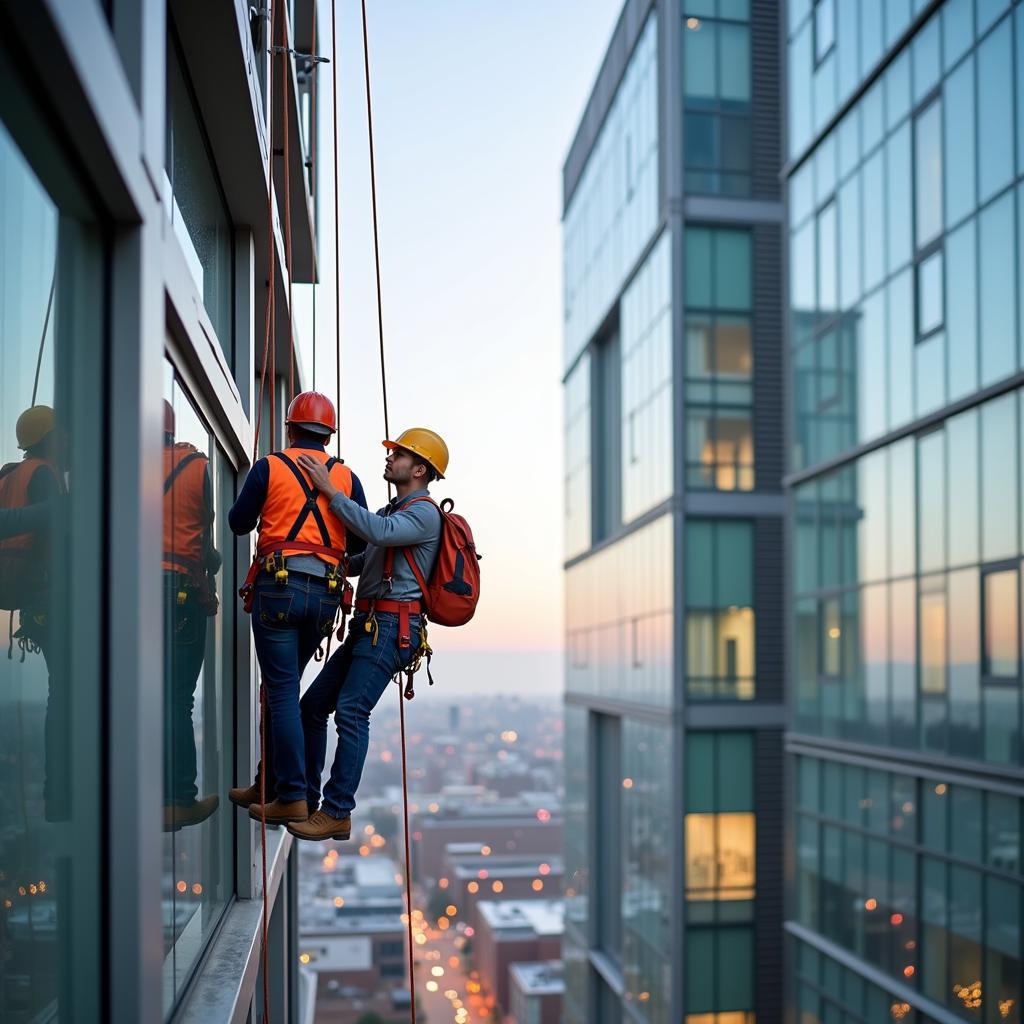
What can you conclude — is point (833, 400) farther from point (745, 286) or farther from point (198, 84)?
point (198, 84)

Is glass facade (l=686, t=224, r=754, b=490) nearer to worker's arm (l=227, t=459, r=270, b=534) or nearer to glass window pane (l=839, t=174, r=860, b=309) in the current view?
glass window pane (l=839, t=174, r=860, b=309)

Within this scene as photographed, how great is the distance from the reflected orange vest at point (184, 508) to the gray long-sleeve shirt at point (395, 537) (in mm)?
669

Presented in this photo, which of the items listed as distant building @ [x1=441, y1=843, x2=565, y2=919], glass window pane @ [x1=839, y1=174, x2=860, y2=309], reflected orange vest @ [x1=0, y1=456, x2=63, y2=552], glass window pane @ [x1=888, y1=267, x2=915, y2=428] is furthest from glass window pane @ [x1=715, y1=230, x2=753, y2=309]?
distant building @ [x1=441, y1=843, x2=565, y2=919]

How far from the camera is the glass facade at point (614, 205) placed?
→ 3341 centimetres

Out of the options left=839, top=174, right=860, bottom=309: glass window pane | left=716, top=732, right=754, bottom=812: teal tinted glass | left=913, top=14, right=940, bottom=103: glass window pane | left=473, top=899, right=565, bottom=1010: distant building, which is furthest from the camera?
left=473, top=899, right=565, bottom=1010: distant building

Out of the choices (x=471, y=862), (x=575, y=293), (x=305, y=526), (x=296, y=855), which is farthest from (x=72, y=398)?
(x=471, y=862)

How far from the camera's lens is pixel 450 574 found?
278 inches

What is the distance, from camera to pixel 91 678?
3924 millimetres

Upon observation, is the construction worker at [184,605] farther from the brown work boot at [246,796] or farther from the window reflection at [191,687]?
the brown work boot at [246,796]

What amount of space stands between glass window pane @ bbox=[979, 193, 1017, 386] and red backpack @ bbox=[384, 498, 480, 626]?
40.5 feet

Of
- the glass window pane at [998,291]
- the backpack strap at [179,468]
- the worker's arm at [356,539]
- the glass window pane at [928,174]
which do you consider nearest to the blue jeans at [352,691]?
the worker's arm at [356,539]

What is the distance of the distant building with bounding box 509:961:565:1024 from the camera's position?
69312 millimetres

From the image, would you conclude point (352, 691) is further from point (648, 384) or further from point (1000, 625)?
point (648, 384)

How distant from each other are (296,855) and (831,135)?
53.5 feet
